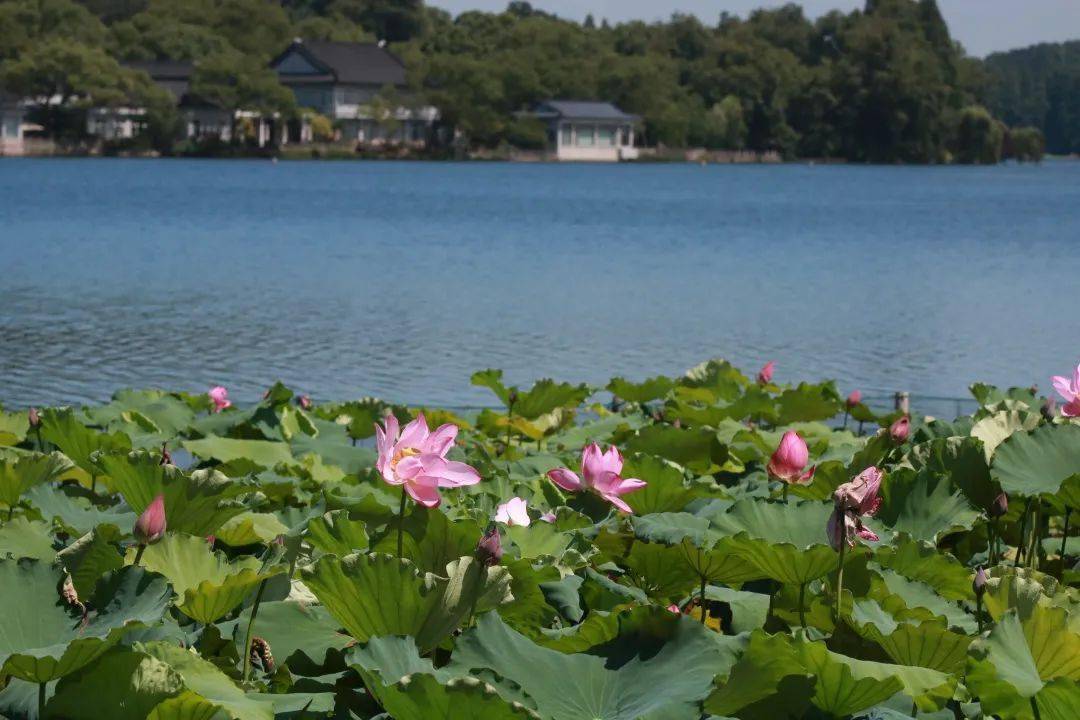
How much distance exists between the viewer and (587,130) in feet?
355

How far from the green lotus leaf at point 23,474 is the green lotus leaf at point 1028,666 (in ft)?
6.19

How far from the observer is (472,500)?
3.15m

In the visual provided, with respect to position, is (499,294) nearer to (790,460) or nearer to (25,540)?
(790,460)

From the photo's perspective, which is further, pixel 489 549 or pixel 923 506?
pixel 923 506

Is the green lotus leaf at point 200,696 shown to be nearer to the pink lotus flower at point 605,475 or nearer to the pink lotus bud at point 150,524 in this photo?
the pink lotus bud at point 150,524

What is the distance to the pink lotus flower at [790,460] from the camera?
2725mm

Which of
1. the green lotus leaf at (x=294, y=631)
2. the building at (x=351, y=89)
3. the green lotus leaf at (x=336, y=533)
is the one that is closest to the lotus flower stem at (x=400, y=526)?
the green lotus leaf at (x=294, y=631)

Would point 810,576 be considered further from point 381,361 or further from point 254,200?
point 254,200

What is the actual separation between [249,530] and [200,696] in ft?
2.98

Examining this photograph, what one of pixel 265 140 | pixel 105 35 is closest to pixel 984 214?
pixel 265 140

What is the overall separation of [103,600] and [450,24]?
126709 mm

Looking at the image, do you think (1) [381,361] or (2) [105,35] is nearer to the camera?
(1) [381,361]

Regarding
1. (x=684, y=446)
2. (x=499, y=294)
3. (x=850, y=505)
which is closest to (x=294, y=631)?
(x=850, y=505)

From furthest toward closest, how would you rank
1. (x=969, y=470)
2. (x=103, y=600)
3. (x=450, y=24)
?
(x=450, y=24), (x=969, y=470), (x=103, y=600)
